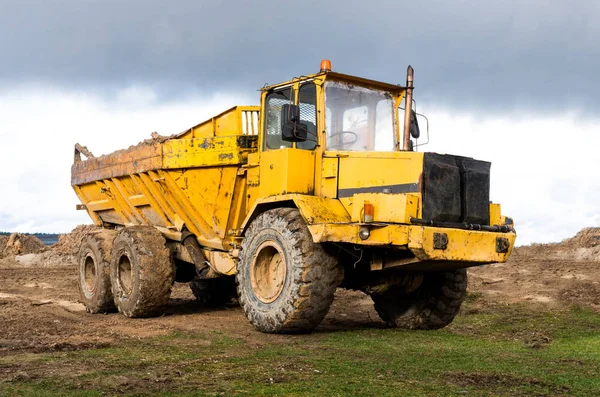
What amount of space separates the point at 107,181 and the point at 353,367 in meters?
8.36

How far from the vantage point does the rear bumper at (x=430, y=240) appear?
8.06 meters

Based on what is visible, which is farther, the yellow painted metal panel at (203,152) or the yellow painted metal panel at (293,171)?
the yellow painted metal panel at (203,152)

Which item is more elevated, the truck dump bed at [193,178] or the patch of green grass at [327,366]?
the truck dump bed at [193,178]

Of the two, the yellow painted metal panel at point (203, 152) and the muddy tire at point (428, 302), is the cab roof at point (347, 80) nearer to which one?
the yellow painted metal panel at point (203, 152)

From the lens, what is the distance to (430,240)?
8.07 meters

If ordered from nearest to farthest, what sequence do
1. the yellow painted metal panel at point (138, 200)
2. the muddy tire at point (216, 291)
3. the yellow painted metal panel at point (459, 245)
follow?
the yellow painted metal panel at point (459, 245) → the yellow painted metal panel at point (138, 200) → the muddy tire at point (216, 291)

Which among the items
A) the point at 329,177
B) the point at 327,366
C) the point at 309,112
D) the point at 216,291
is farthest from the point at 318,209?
the point at 216,291

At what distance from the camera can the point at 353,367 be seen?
22.7 ft

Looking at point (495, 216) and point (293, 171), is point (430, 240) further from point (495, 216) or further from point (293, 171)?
point (293, 171)

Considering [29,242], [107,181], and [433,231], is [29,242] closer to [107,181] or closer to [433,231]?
[107,181]

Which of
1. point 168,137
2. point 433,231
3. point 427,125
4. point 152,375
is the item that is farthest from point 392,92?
point 152,375

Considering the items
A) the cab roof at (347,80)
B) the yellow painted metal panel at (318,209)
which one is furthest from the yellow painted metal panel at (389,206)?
the cab roof at (347,80)

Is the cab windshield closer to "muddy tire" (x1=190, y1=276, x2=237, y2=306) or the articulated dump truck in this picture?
the articulated dump truck

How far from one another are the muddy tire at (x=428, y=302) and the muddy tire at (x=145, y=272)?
323 centimetres
